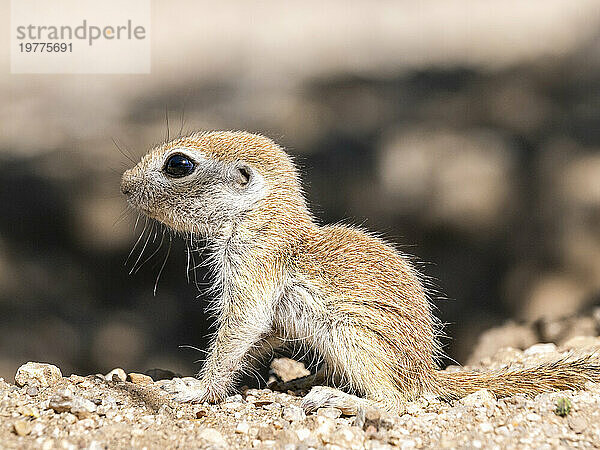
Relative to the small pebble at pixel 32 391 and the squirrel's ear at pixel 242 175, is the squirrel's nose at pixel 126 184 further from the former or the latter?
the small pebble at pixel 32 391

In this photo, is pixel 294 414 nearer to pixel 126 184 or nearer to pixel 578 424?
pixel 578 424

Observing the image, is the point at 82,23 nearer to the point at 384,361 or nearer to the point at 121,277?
the point at 121,277

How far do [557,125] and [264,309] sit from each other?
3434 mm

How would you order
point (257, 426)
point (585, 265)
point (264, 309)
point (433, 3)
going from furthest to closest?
point (433, 3) < point (585, 265) < point (264, 309) < point (257, 426)

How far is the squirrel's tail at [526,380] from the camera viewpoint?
9.68 ft

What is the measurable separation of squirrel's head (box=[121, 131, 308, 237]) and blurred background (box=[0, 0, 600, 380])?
203 centimetres

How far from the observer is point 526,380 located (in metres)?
2.99

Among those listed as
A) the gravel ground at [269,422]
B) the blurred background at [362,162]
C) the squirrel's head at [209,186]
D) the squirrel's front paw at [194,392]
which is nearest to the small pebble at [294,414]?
the gravel ground at [269,422]

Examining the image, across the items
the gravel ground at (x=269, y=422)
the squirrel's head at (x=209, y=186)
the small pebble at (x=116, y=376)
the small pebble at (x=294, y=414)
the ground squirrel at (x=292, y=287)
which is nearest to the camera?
the gravel ground at (x=269, y=422)

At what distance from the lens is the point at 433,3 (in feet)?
18.9

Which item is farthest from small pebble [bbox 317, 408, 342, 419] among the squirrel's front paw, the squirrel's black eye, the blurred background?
the blurred background

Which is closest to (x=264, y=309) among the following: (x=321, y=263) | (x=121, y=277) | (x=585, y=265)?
(x=321, y=263)

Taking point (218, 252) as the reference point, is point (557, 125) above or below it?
above

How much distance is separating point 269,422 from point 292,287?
555 millimetres
